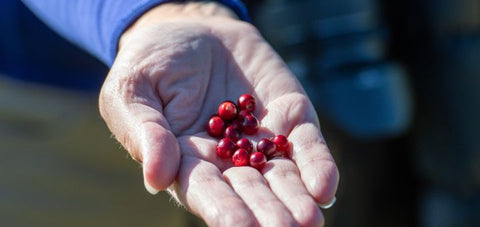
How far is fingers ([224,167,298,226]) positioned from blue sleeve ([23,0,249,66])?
900 mm

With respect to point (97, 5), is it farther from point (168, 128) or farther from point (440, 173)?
point (440, 173)

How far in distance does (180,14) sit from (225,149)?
77cm

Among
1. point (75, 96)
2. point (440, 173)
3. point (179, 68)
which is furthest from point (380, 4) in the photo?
point (179, 68)

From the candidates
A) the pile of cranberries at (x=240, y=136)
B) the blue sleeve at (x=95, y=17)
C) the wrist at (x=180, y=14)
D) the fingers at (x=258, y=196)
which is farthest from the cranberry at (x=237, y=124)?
the blue sleeve at (x=95, y=17)

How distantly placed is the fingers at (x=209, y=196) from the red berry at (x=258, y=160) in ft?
0.45

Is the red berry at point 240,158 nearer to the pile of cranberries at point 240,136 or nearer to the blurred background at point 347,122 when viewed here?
the pile of cranberries at point 240,136

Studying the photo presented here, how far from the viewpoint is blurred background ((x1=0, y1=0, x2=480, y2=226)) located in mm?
3586

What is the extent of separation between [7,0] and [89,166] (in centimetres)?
87

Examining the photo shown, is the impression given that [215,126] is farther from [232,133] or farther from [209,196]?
[209,196]

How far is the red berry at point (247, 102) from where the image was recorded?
2.67 m

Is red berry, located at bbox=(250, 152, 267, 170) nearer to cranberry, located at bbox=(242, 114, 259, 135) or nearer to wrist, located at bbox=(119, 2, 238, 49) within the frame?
cranberry, located at bbox=(242, 114, 259, 135)

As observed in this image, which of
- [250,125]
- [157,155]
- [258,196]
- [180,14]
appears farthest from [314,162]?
[180,14]

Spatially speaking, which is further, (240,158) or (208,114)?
(208,114)

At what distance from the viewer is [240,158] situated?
94.6 inches
